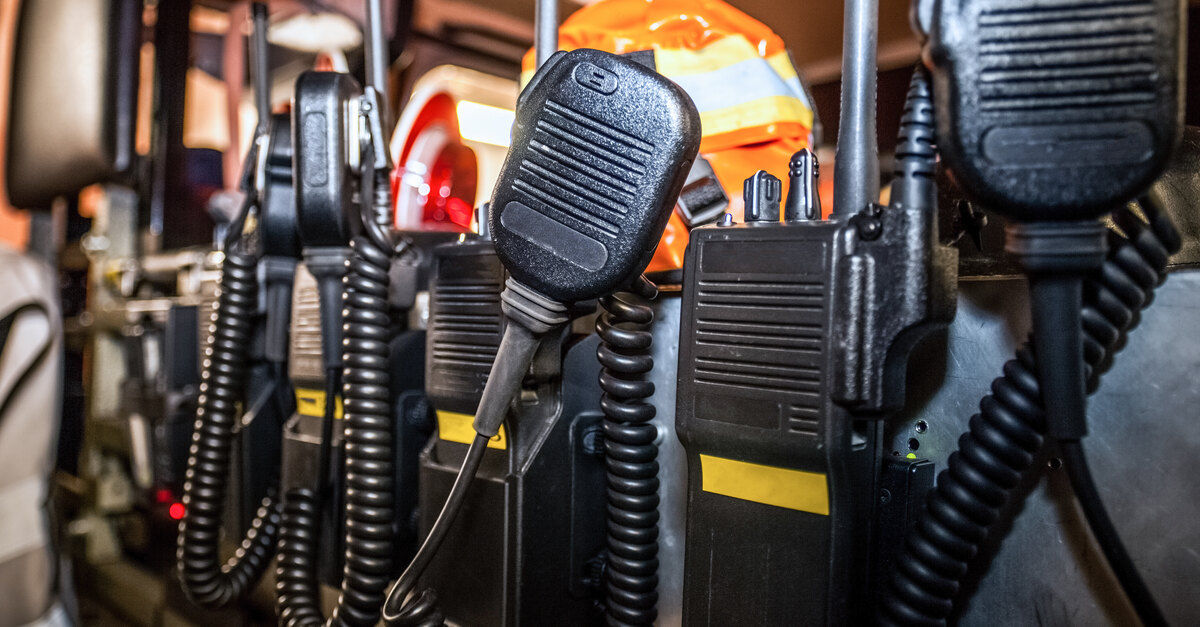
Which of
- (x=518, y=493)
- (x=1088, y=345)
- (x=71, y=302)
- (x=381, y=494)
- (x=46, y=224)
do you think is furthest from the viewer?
(x=71, y=302)

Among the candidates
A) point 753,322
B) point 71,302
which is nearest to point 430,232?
point 753,322

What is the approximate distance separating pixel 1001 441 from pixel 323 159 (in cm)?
87

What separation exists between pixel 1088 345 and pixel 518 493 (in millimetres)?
526

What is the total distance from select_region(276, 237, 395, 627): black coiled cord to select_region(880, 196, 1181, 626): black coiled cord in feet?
1.98

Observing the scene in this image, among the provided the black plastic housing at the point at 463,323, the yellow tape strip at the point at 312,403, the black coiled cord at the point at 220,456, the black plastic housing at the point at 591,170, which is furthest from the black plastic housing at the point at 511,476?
the black coiled cord at the point at 220,456

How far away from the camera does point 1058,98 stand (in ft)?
1.54

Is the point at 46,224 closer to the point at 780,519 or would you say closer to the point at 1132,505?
the point at 780,519

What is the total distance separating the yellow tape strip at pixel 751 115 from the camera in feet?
3.33

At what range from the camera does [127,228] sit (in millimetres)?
2250

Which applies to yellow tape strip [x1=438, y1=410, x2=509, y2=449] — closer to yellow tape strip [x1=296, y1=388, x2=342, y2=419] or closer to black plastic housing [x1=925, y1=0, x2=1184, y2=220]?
yellow tape strip [x1=296, y1=388, x2=342, y2=419]

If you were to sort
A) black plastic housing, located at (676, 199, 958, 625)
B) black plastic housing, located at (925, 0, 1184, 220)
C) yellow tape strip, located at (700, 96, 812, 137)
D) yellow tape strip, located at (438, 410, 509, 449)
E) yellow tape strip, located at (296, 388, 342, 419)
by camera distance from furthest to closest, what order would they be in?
yellow tape strip, located at (296, 388, 342, 419)
yellow tape strip, located at (700, 96, 812, 137)
yellow tape strip, located at (438, 410, 509, 449)
black plastic housing, located at (676, 199, 958, 625)
black plastic housing, located at (925, 0, 1184, 220)

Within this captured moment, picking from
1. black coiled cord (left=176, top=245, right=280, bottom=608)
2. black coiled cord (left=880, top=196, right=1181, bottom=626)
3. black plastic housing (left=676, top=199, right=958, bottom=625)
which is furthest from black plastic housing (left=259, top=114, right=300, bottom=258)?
black coiled cord (left=880, top=196, right=1181, bottom=626)

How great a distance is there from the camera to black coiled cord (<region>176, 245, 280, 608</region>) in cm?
125

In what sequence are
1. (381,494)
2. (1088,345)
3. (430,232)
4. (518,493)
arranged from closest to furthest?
(1088,345) < (518,493) < (381,494) < (430,232)
